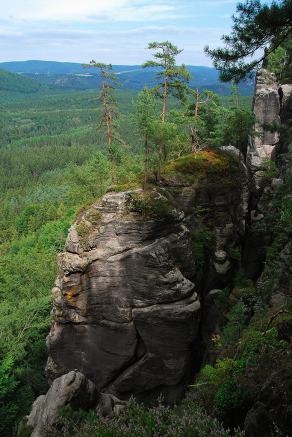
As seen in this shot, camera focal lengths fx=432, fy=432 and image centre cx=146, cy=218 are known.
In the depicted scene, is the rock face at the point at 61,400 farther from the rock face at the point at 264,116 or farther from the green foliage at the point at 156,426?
the rock face at the point at 264,116

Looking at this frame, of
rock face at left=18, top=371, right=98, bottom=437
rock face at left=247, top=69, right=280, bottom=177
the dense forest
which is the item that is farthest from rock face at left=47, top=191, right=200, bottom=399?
rock face at left=247, top=69, right=280, bottom=177

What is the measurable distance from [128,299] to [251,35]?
13323 mm

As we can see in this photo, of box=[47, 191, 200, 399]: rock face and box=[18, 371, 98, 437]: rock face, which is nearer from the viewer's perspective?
box=[18, 371, 98, 437]: rock face

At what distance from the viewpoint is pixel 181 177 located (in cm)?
2288

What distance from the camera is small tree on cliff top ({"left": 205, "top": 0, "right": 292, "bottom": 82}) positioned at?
9.62 metres

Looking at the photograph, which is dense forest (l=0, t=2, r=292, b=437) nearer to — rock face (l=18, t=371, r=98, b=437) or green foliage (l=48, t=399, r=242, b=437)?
green foliage (l=48, t=399, r=242, b=437)

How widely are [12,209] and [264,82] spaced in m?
89.5

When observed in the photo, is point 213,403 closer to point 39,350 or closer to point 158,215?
point 158,215

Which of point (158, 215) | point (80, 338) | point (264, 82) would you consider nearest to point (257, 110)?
point (264, 82)

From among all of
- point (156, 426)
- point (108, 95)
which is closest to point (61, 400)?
point (156, 426)

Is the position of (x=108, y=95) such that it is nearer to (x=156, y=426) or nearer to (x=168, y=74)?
(x=168, y=74)

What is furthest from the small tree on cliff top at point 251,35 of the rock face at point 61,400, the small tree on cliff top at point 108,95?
the small tree on cliff top at point 108,95

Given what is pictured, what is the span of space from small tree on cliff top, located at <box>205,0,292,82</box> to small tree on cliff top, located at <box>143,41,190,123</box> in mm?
17282

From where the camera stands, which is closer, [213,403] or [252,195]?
[213,403]
